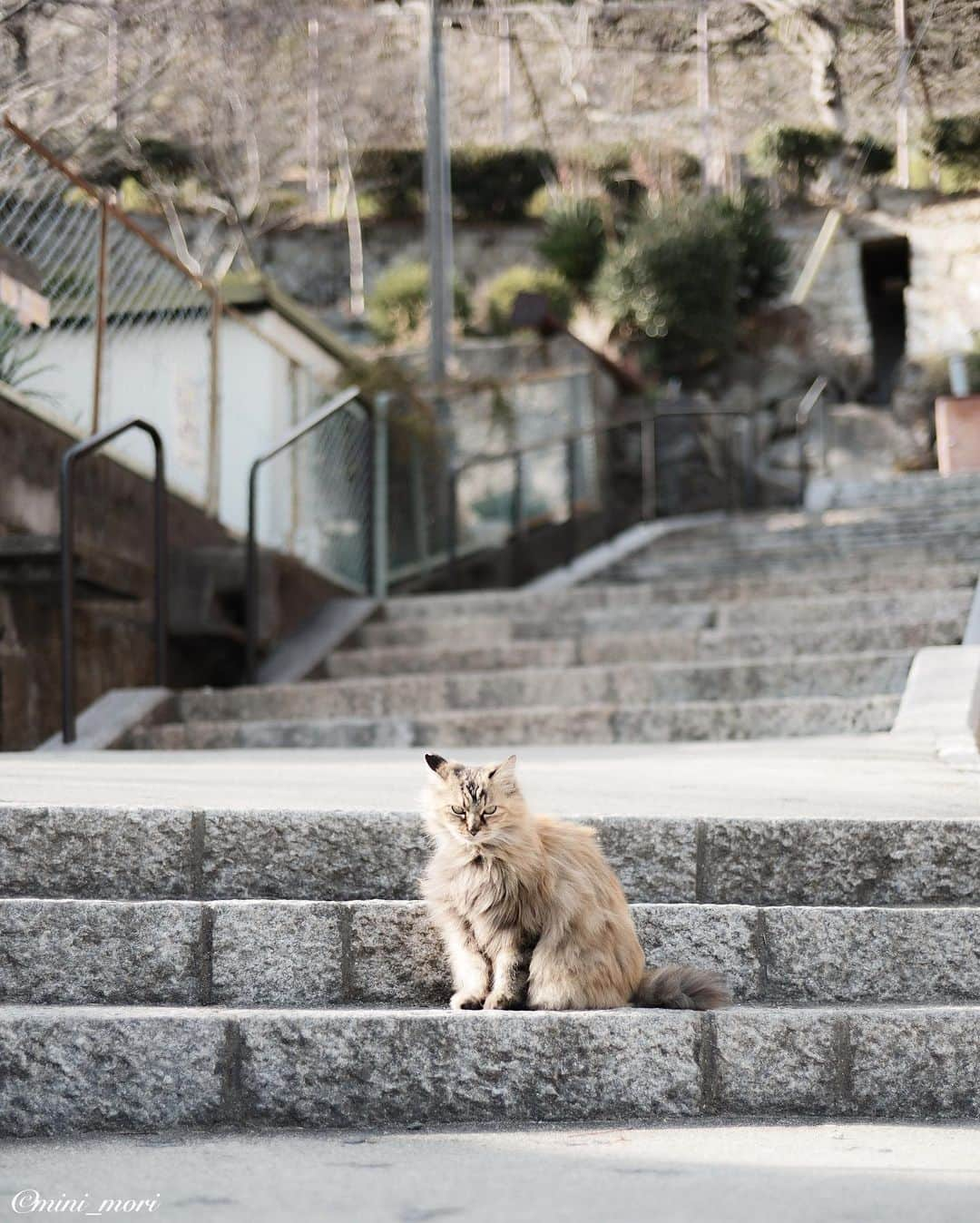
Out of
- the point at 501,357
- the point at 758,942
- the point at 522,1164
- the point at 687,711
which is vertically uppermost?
the point at 501,357

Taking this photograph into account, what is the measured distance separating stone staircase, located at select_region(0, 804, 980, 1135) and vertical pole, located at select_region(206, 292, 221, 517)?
5593 millimetres

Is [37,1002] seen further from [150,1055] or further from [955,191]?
[955,191]

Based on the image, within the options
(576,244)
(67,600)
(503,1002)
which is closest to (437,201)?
(576,244)

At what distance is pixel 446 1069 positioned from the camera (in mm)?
2916

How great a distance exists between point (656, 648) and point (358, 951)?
4.75 meters

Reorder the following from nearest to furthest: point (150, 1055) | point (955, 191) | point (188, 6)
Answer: point (150, 1055), point (188, 6), point (955, 191)

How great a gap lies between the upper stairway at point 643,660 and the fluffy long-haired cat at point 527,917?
10.9ft

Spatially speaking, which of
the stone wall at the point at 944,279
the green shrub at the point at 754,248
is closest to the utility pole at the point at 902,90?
the stone wall at the point at 944,279

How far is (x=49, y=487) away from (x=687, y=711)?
3297 millimetres

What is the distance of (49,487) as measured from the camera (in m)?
7.18

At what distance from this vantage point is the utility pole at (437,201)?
14.4 m

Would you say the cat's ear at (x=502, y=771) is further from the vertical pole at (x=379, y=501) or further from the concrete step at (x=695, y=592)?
the vertical pole at (x=379, y=501)

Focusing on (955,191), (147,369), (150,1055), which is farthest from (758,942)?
(955,191)

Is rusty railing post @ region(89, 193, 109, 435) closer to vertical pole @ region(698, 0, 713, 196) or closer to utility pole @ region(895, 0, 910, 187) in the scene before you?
vertical pole @ region(698, 0, 713, 196)
